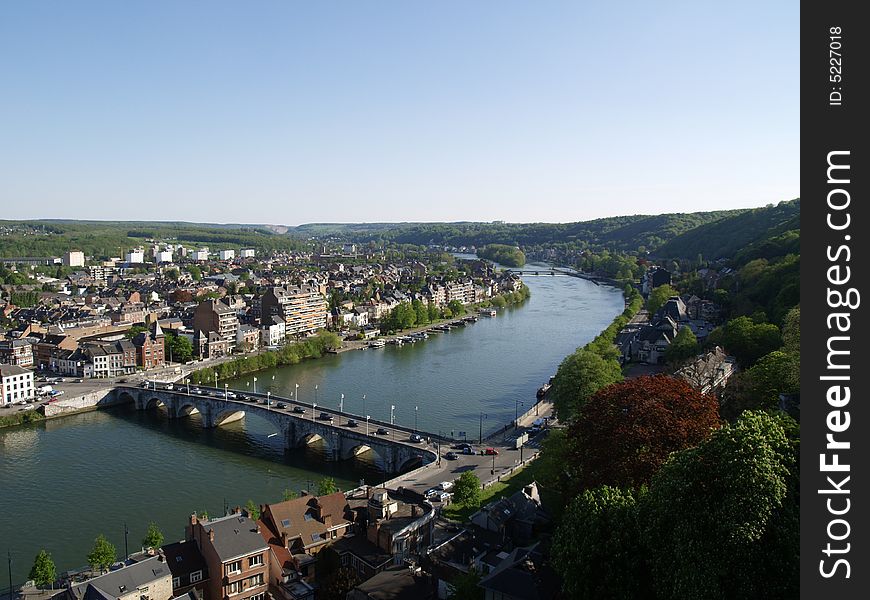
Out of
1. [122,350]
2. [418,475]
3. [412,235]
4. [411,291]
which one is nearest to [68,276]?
[411,291]

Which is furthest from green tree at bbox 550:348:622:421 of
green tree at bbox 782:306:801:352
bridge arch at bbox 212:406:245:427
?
bridge arch at bbox 212:406:245:427

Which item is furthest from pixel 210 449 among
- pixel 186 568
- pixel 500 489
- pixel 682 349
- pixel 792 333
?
pixel 682 349

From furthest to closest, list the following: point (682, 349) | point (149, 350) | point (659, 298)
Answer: point (659, 298), point (149, 350), point (682, 349)

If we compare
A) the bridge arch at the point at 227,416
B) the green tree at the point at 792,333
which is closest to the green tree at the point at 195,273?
the bridge arch at the point at 227,416

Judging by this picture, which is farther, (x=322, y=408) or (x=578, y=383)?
(x=322, y=408)

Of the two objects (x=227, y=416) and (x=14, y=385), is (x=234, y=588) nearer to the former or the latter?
(x=227, y=416)

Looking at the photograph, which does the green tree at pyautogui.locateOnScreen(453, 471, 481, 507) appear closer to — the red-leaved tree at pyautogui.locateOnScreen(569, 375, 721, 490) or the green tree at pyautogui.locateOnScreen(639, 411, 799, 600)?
the red-leaved tree at pyautogui.locateOnScreen(569, 375, 721, 490)

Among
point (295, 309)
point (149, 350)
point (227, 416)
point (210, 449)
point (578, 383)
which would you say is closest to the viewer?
point (578, 383)
